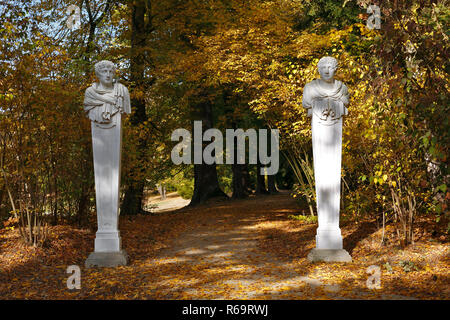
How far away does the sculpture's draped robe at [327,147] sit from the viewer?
5707 mm

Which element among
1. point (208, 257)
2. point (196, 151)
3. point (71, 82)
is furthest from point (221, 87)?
point (208, 257)

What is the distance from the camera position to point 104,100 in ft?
19.0

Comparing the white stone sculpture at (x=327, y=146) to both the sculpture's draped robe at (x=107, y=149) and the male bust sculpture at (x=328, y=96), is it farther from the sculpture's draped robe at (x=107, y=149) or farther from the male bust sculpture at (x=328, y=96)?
the sculpture's draped robe at (x=107, y=149)

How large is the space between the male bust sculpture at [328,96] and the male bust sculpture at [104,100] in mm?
2854

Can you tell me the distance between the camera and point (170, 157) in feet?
57.1

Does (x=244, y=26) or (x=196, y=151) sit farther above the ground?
(x=244, y=26)

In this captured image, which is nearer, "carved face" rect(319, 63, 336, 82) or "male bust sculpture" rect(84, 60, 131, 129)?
"carved face" rect(319, 63, 336, 82)

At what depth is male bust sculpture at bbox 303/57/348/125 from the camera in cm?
569

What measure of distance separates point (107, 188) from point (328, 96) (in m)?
3.55

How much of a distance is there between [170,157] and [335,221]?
12306 mm

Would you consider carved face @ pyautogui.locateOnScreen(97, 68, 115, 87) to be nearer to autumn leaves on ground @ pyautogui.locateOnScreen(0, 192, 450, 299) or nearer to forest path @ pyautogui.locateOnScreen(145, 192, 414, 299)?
autumn leaves on ground @ pyautogui.locateOnScreen(0, 192, 450, 299)

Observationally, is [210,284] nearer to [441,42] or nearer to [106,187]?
[106,187]

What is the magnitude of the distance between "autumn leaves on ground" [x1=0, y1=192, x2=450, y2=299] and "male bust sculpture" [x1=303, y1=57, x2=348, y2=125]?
215cm

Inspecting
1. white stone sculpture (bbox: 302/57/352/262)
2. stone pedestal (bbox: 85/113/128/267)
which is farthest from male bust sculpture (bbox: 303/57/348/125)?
stone pedestal (bbox: 85/113/128/267)
